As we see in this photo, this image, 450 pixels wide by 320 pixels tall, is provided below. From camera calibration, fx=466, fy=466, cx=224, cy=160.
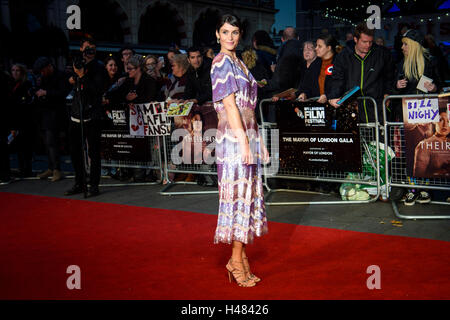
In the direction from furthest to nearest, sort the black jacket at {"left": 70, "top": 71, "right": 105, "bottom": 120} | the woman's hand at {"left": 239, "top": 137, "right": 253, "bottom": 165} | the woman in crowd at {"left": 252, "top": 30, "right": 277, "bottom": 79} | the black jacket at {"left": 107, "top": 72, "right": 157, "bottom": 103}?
the woman in crowd at {"left": 252, "top": 30, "right": 277, "bottom": 79}, the black jacket at {"left": 107, "top": 72, "right": 157, "bottom": 103}, the black jacket at {"left": 70, "top": 71, "right": 105, "bottom": 120}, the woman's hand at {"left": 239, "top": 137, "right": 253, "bottom": 165}

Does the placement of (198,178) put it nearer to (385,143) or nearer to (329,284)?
(385,143)

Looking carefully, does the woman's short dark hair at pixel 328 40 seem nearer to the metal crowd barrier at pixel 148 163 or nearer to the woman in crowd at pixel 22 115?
the metal crowd barrier at pixel 148 163

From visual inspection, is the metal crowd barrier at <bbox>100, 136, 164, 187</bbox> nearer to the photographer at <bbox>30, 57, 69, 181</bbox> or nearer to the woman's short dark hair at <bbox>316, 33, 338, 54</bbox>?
the photographer at <bbox>30, 57, 69, 181</bbox>

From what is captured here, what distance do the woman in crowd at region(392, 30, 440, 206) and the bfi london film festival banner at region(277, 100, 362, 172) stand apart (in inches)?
33.2

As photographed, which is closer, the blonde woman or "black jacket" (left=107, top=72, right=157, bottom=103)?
the blonde woman

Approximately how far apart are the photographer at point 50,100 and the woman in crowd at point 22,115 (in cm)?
68

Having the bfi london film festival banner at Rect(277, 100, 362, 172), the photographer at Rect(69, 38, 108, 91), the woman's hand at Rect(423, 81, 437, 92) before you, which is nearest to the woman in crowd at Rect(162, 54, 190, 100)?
the photographer at Rect(69, 38, 108, 91)

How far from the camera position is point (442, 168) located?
Answer: 17.0 ft

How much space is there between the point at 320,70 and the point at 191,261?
3.80m

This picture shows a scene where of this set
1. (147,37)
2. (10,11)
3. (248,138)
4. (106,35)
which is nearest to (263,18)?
(147,37)

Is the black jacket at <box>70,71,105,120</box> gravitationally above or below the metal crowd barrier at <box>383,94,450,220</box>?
above

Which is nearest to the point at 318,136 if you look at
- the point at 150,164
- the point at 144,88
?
the point at 150,164

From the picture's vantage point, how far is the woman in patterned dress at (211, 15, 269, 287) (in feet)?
11.1

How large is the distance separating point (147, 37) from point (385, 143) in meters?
26.4
